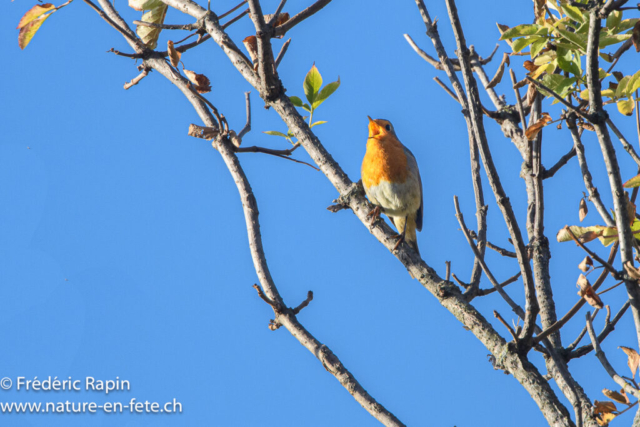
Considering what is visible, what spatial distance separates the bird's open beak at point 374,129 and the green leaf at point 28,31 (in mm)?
4203

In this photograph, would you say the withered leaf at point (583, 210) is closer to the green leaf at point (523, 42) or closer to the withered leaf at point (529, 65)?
the withered leaf at point (529, 65)

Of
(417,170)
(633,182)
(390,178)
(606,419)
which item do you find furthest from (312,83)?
(417,170)

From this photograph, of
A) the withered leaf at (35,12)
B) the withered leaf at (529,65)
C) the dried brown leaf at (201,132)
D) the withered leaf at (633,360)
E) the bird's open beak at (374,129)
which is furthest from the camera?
the bird's open beak at (374,129)

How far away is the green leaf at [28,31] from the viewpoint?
130 inches

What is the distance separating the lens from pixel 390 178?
6.47m

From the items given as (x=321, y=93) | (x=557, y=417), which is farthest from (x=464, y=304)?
(x=321, y=93)

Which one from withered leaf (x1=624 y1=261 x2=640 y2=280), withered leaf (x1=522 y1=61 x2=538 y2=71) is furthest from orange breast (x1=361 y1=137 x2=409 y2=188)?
withered leaf (x1=624 y1=261 x2=640 y2=280)

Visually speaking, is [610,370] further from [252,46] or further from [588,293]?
[252,46]

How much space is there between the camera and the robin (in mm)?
6488

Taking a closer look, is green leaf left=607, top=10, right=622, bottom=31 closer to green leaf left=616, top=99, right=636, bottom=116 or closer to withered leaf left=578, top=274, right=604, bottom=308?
green leaf left=616, top=99, right=636, bottom=116

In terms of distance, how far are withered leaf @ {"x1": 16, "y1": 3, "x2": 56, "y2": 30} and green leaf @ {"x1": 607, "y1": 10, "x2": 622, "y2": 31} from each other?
2715mm

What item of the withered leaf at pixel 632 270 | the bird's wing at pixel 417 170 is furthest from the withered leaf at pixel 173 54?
the bird's wing at pixel 417 170

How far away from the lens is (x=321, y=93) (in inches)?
138

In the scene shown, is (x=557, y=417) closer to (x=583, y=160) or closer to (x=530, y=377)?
(x=530, y=377)
